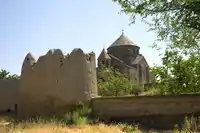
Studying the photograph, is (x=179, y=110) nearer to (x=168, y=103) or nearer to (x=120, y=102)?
(x=168, y=103)

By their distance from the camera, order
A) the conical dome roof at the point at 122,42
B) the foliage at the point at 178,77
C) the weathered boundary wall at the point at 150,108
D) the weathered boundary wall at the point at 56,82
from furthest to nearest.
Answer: the conical dome roof at the point at 122,42 < the foliage at the point at 178,77 < the weathered boundary wall at the point at 56,82 < the weathered boundary wall at the point at 150,108

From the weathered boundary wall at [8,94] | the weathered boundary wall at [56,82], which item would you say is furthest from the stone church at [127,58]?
the weathered boundary wall at [56,82]

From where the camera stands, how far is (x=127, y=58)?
4469 cm

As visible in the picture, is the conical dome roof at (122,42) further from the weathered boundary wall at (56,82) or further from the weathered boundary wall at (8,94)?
the weathered boundary wall at (56,82)

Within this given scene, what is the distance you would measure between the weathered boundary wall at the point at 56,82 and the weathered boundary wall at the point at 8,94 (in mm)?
5601

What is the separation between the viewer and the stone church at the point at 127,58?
4171 cm

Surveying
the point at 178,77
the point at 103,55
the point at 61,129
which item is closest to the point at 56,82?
the point at 61,129

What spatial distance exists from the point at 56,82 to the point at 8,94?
765 cm

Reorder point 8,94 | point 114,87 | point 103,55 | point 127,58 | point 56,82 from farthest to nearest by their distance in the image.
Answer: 1. point 127,58
2. point 103,55
3. point 114,87
4. point 8,94
5. point 56,82

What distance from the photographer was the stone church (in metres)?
41.7

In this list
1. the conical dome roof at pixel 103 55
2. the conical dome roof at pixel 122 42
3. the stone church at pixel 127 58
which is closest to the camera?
the conical dome roof at pixel 103 55

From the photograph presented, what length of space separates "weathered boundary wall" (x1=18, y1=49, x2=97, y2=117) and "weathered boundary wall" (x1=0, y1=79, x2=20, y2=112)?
18.4ft

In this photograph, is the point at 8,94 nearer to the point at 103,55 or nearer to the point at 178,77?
the point at 178,77

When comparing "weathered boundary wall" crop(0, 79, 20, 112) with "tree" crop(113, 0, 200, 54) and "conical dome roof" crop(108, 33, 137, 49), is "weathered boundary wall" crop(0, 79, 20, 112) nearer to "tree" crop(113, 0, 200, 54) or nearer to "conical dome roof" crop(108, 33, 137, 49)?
"tree" crop(113, 0, 200, 54)
